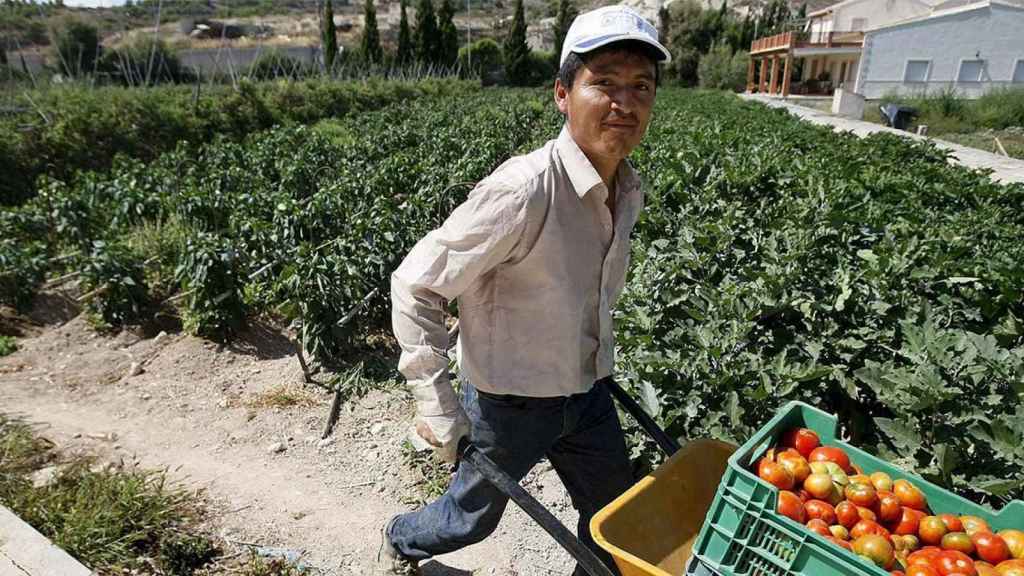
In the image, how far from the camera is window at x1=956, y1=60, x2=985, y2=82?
3900 cm

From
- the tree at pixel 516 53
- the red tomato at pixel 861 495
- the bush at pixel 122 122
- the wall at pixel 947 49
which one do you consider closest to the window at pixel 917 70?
the wall at pixel 947 49

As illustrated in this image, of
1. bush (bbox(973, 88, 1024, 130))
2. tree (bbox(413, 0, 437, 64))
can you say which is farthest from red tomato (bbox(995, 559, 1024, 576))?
tree (bbox(413, 0, 437, 64))

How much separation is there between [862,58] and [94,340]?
45.9 meters

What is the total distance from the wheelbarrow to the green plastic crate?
8.8 inches

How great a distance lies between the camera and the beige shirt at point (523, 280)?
1809mm

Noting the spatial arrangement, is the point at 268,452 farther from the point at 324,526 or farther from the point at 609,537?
the point at 609,537

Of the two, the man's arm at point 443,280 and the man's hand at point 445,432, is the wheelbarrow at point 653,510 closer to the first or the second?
the man's hand at point 445,432

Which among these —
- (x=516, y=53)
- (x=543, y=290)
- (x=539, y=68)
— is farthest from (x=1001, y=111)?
(x=539, y=68)

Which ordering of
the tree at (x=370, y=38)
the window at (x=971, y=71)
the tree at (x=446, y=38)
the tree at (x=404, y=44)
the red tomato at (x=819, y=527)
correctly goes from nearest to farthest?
the red tomato at (x=819, y=527), the window at (x=971, y=71), the tree at (x=370, y=38), the tree at (x=404, y=44), the tree at (x=446, y=38)

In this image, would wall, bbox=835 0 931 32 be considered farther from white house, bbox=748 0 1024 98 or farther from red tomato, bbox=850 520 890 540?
red tomato, bbox=850 520 890 540

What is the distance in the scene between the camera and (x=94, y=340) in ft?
18.1

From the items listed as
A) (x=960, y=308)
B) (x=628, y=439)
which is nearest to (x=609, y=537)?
(x=628, y=439)

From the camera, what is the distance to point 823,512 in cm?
146

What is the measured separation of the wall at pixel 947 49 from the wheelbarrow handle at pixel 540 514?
45717mm
